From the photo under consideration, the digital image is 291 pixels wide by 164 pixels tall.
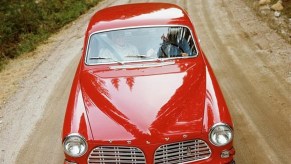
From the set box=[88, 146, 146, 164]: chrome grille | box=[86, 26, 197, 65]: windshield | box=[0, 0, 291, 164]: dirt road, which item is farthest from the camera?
box=[0, 0, 291, 164]: dirt road

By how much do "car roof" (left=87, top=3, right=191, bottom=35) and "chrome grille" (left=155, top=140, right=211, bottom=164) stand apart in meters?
2.51

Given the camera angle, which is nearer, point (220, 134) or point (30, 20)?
point (220, 134)

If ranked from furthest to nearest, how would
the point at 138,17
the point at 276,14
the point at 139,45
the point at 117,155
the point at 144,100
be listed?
1. the point at 276,14
2. the point at 138,17
3. the point at 139,45
4. the point at 144,100
5. the point at 117,155

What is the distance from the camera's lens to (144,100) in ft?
17.2

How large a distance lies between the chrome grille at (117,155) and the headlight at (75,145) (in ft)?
0.41

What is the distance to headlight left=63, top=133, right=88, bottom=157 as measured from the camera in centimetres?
480

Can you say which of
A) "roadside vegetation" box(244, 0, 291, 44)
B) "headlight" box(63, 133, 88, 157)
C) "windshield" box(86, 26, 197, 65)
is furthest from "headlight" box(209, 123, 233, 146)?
"roadside vegetation" box(244, 0, 291, 44)

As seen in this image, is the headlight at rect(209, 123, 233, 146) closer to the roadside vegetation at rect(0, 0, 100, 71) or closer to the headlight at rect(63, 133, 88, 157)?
the headlight at rect(63, 133, 88, 157)

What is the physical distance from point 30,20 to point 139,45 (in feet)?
31.1

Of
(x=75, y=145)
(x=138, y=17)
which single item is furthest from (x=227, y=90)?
(x=75, y=145)

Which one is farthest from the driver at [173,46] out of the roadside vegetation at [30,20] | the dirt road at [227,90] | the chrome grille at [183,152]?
the roadside vegetation at [30,20]

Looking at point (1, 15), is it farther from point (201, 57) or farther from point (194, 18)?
point (201, 57)

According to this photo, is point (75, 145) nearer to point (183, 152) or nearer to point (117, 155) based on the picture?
point (117, 155)

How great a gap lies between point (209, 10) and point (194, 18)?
1139 millimetres
